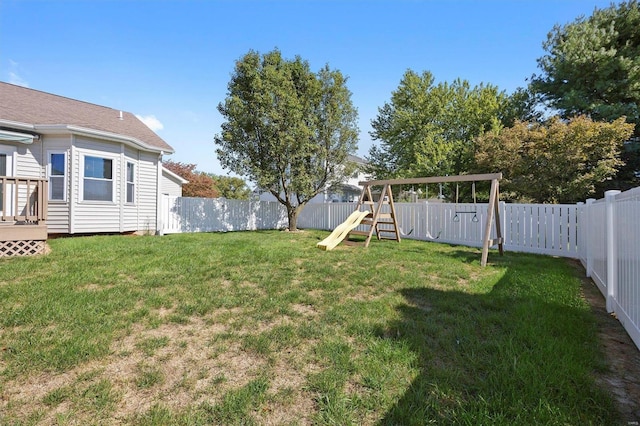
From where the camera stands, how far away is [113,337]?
264cm

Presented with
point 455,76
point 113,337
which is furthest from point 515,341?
point 455,76

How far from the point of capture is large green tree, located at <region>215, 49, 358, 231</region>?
451 inches

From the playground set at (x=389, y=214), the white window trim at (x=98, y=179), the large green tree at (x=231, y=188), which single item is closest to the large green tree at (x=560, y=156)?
the playground set at (x=389, y=214)

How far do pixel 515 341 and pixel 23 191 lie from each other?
11.8m

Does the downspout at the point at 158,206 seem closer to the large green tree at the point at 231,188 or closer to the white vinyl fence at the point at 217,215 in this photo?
the white vinyl fence at the point at 217,215

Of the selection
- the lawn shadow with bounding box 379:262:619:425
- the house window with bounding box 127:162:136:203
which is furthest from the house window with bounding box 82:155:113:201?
the lawn shadow with bounding box 379:262:619:425

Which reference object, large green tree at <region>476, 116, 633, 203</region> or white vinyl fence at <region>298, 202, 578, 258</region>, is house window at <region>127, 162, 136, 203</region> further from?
large green tree at <region>476, 116, 633, 203</region>

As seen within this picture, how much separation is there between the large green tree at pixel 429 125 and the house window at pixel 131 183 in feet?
50.0

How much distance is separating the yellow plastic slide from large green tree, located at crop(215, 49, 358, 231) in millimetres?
4087

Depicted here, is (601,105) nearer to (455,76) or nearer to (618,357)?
(455,76)

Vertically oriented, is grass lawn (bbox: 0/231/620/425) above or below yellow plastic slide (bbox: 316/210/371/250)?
below

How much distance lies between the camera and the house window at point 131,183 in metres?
10.4

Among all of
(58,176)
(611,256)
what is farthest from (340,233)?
(58,176)

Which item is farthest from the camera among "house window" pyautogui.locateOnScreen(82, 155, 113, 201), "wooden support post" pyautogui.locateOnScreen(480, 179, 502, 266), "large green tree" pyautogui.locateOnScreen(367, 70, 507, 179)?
"large green tree" pyautogui.locateOnScreen(367, 70, 507, 179)
